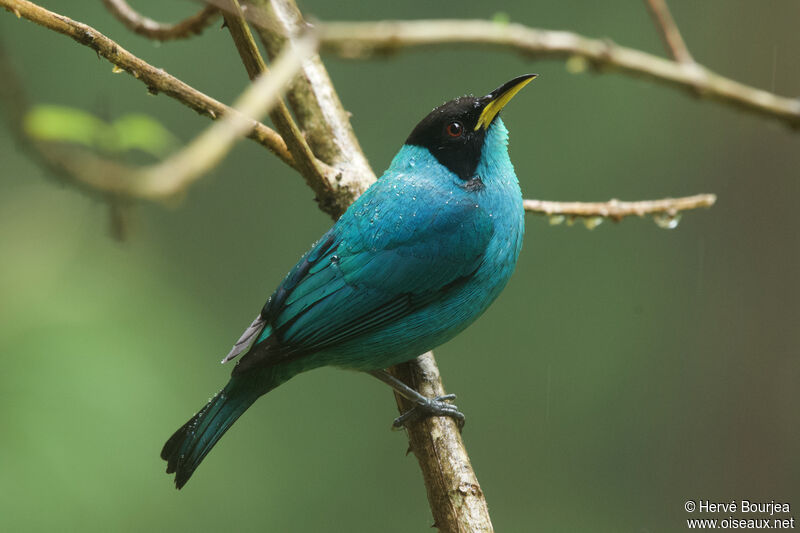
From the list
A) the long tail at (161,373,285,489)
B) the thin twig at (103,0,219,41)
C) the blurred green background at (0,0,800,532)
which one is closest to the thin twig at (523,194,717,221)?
the long tail at (161,373,285,489)

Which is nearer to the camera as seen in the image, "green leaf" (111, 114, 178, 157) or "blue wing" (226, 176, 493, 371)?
"green leaf" (111, 114, 178, 157)

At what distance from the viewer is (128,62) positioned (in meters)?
2.93

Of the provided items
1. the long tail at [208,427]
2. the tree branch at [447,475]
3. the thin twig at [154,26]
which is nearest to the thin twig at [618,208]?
the tree branch at [447,475]

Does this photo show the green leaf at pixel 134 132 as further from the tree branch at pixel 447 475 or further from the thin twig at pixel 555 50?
the tree branch at pixel 447 475

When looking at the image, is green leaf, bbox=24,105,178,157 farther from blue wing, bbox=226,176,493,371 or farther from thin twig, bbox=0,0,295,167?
blue wing, bbox=226,176,493,371

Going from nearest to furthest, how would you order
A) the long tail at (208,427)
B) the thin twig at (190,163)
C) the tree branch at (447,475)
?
the thin twig at (190,163) < the tree branch at (447,475) < the long tail at (208,427)

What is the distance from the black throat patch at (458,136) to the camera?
148 inches

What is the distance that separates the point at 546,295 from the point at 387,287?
475 cm

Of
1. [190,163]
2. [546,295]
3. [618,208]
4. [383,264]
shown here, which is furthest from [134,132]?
[546,295]

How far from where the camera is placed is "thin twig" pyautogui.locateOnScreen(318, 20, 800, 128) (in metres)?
1.21

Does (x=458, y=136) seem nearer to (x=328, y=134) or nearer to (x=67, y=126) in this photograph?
(x=328, y=134)

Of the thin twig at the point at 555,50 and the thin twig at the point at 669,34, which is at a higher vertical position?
the thin twig at the point at 669,34

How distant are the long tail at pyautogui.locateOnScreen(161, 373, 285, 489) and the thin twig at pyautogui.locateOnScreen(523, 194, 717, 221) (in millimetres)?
1439

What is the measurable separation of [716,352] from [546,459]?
1831mm
